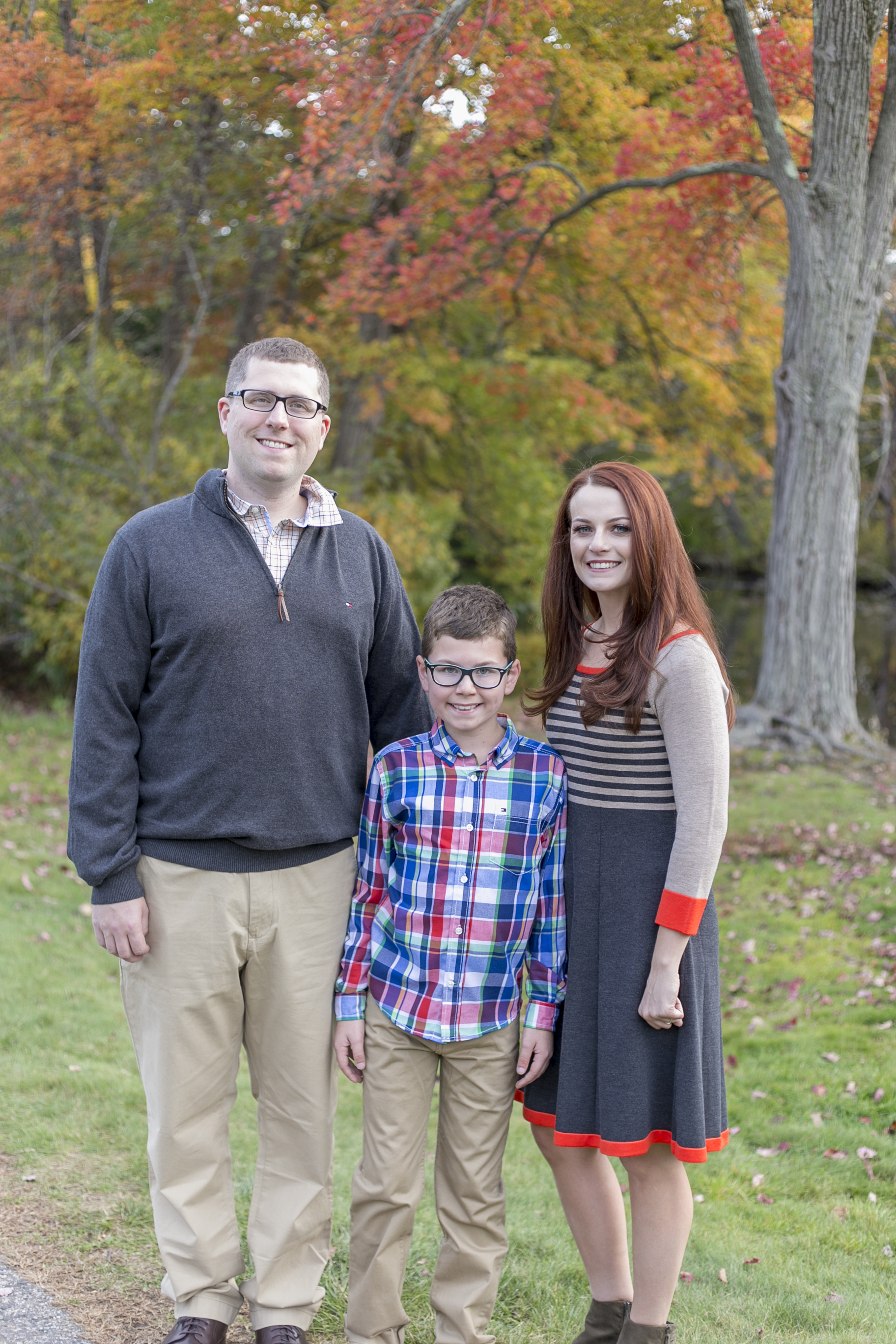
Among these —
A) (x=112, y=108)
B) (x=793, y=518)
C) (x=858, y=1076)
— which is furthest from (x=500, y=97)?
(x=858, y=1076)

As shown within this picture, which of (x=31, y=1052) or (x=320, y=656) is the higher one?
(x=320, y=656)

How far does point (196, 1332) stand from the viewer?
248 cm

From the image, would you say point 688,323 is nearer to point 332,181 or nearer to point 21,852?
point 332,181

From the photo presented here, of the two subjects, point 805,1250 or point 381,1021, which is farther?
point 805,1250

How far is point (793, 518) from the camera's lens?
28.5 ft

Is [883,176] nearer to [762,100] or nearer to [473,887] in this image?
[762,100]

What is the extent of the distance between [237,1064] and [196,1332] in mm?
564

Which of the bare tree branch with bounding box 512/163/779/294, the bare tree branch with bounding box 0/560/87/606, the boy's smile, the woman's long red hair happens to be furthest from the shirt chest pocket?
the bare tree branch with bounding box 0/560/87/606

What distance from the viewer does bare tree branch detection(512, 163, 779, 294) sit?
8430mm

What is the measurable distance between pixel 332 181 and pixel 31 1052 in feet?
19.9

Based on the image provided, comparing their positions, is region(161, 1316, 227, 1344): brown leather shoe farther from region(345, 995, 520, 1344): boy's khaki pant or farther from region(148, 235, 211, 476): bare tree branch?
region(148, 235, 211, 476): bare tree branch

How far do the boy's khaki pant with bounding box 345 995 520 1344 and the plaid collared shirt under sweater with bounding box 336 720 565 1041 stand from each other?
8cm

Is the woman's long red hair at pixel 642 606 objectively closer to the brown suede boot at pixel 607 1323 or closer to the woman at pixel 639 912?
the woman at pixel 639 912

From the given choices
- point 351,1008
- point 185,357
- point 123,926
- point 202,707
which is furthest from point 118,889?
point 185,357
